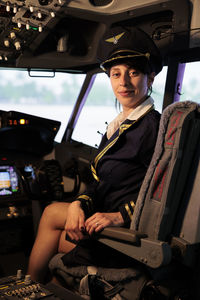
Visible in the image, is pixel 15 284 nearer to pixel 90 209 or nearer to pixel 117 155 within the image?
pixel 90 209

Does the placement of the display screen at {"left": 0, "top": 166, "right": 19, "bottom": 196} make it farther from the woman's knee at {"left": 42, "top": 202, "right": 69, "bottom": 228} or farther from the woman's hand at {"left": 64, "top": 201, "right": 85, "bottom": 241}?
the woman's hand at {"left": 64, "top": 201, "right": 85, "bottom": 241}

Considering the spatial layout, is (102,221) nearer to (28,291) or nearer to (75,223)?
(75,223)

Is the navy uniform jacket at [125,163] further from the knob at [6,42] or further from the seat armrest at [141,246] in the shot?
the knob at [6,42]

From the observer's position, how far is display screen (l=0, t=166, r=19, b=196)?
8.14ft

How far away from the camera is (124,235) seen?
1.13 meters

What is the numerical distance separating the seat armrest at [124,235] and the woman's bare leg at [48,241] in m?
0.39

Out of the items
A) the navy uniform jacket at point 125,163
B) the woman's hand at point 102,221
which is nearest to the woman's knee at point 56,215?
the navy uniform jacket at point 125,163

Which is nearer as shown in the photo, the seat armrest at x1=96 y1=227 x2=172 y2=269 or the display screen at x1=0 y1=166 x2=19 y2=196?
the seat armrest at x1=96 y1=227 x2=172 y2=269

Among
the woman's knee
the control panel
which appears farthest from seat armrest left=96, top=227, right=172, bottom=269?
the woman's knee

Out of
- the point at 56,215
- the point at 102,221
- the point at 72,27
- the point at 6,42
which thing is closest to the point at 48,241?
the point at 56,215

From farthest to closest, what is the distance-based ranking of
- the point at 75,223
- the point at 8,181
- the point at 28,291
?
the point at 8,181 → the point at 75,223 → the point at 28,291

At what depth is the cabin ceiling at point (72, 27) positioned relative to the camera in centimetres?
229

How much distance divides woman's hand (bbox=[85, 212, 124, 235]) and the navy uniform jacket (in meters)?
0.03

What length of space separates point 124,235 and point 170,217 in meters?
0.17
